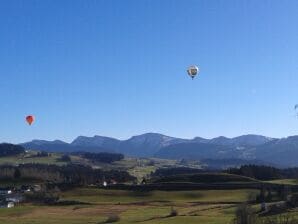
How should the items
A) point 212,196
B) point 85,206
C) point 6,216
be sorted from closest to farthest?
point 6,216, point 85,206, point 212,196

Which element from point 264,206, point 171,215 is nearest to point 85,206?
point 171,215

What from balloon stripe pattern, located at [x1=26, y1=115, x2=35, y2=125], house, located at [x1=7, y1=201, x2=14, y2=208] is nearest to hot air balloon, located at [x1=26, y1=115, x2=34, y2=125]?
balloon stripe pattern, located at [x1=26, y1=115, x2=35, y2=125]

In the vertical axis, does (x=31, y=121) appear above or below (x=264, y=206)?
above

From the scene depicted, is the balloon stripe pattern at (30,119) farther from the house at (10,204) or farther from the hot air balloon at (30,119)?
the house at (10,204)

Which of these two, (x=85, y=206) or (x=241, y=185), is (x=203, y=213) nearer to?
(x=85, y=206)

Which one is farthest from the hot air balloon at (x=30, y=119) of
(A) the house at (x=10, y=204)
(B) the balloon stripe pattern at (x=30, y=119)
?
(A) the house at (x=10, y=204)

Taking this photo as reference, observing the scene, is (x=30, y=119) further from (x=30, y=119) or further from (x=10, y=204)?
(x=10, y=204)

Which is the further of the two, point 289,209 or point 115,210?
point 115,210

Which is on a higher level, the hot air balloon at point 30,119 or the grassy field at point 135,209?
the hot air balloon at point 30,119
